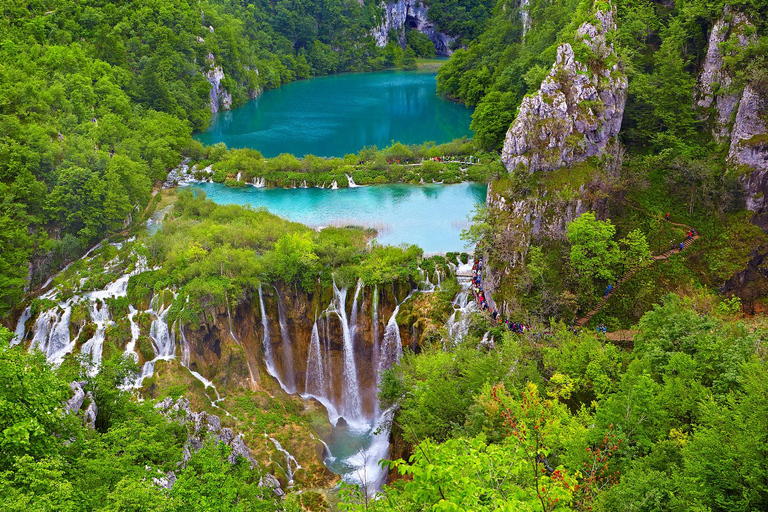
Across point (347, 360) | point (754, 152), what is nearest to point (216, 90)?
point (347, 360)

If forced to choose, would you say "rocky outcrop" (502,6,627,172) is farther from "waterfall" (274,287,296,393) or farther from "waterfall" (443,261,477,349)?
"waterfall" (274,287,296,393)

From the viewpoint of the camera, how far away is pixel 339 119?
74.6m

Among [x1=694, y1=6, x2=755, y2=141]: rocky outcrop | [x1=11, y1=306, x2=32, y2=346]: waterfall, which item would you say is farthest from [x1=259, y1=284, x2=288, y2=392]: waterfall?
[x1=694, y1=6, x2=755, y2=141]: rocky outcrop

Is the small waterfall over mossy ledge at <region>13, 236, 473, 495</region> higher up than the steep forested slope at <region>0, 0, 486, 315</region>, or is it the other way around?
the steep forested slope at <region>0, 0, 486, 315</region>

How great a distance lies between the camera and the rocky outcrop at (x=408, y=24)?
125m

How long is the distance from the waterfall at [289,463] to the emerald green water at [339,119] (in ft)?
128

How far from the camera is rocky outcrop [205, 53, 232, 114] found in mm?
77188

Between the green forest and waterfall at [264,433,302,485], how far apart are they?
106 millimetres

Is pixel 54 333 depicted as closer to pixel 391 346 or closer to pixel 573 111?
pixel 391 346

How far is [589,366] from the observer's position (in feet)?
66.1

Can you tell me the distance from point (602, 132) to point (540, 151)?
12.7 ft

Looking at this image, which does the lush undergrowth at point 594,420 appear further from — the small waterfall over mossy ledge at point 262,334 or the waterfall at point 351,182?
A: the waterfall at point 351,182

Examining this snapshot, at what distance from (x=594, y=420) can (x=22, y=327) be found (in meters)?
29.7

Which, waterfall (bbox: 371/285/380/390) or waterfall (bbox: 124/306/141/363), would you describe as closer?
waterfall (bbox: 124/306/141/363)
